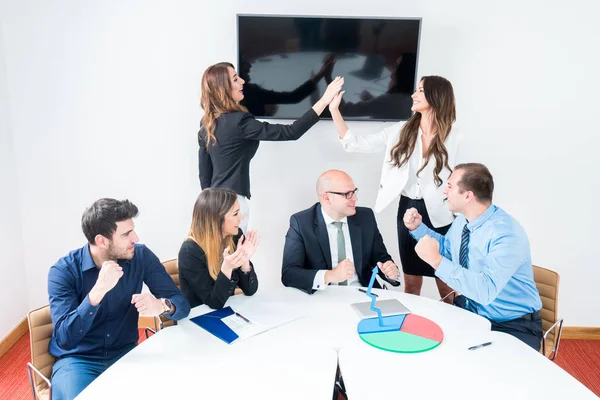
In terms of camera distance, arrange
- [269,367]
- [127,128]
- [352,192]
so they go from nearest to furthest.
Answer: [269,367]
[352,192]
[127,128]

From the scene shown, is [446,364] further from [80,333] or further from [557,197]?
[557,197]

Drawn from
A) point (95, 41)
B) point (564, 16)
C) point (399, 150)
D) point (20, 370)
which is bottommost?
point (20, 370)

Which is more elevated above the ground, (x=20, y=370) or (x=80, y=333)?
(x=80, y=333)

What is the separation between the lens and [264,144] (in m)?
3.62

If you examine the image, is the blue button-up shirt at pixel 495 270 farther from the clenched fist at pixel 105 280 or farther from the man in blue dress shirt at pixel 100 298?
the clenched fist at pixel 105 280

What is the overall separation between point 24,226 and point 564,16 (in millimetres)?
4509

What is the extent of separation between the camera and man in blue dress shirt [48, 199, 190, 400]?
6.51 ft

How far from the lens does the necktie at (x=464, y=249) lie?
2.46 m

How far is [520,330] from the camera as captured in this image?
2354mm

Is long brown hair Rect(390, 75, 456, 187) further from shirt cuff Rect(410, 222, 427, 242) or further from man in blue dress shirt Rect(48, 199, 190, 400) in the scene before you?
man in blue dress shirt Rect(48, 199, 190, 400)

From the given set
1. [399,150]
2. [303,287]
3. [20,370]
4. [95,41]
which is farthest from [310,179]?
Answer: [20,370]

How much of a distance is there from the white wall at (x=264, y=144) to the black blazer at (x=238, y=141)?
478mm

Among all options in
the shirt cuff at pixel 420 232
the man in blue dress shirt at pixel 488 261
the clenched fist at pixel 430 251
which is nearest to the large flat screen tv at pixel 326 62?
the shirt cuff at pixel 420 232

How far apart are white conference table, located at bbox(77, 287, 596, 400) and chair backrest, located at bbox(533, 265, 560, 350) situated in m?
0.75
